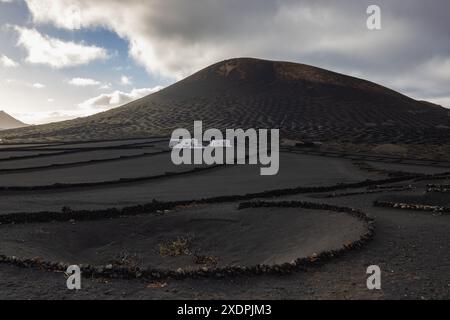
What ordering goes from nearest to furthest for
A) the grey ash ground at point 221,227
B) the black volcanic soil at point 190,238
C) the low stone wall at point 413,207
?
the grey ash ground at point 221,227, the black volcanic soil at point 190,238, the low stone wall at point 413,207

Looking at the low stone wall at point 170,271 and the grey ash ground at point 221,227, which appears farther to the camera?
the low stone wall at point 170,271

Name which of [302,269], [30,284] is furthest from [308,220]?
[30,284]

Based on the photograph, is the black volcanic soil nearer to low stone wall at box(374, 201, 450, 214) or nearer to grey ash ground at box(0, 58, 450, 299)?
grey ash ground at box(0, 58, 450, 299)

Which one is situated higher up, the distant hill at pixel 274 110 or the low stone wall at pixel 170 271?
the distant hill at pixel 274 110

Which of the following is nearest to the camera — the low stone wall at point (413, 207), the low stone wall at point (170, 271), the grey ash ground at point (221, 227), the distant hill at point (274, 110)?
the grey ash ground at point (221, 227)

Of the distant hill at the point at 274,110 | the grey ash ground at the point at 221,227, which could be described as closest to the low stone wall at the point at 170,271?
the grey ash ground at the point at 221,227

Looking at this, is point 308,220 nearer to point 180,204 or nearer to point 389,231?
point 389,231

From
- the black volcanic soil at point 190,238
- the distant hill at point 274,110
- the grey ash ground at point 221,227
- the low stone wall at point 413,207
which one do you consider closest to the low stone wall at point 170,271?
the grey ash ground at point 221,227

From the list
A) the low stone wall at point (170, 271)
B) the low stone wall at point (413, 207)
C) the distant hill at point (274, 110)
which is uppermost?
the distant hill at point (274, 110)

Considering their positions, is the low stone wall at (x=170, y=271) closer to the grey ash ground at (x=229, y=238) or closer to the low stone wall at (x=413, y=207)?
the grey ash ground at (x=229, y=238)

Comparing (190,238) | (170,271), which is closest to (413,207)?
(190,238)
